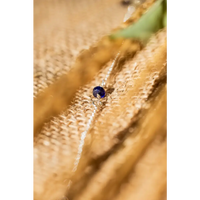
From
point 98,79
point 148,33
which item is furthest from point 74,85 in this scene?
point 148,33

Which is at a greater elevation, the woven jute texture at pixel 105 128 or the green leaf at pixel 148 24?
the green leaf at pixel 148 24

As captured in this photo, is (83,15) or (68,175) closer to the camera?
(68,175)

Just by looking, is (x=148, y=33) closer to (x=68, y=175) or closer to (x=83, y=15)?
(x=83, y=15)

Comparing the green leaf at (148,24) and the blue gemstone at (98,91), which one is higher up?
the green leaf at (148,24)

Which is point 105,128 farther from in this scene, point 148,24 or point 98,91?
point 148,24
